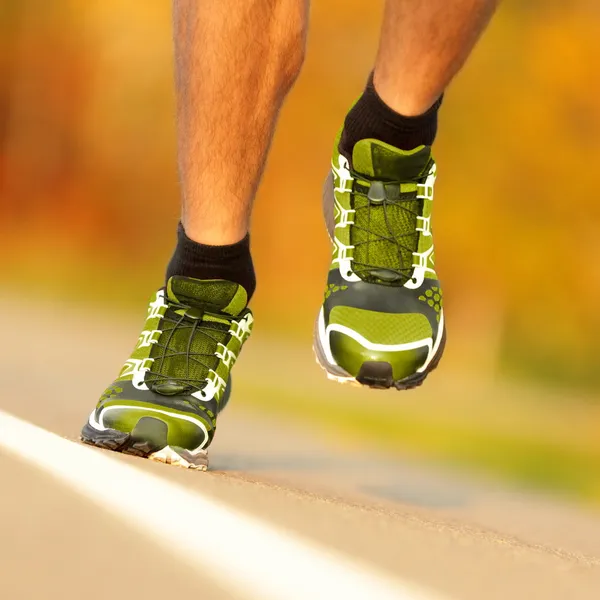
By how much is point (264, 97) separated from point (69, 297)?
228 centimetres

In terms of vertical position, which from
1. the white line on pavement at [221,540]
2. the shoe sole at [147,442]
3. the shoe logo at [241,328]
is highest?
the shoe logo at [241,328]

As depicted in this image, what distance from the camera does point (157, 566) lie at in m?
0.53

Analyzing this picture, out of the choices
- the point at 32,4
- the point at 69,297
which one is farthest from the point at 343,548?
the point at 32,4

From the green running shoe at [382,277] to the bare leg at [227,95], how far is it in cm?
12

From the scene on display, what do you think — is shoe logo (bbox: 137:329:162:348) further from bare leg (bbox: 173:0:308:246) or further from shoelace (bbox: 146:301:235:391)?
bare leg (bbox: 173:0:308:246)

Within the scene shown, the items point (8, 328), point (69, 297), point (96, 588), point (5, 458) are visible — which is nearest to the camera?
point (96, 588)

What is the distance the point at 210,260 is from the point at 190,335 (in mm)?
101

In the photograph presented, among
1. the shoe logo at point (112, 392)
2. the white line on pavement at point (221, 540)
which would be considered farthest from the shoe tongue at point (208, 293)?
the white line on pavement at point (221, 540)

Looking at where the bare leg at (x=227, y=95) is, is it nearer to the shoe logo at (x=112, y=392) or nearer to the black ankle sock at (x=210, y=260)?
the black ankle sock at (x=210, y=260)

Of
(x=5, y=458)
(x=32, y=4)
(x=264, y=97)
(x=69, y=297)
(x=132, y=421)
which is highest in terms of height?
(x=32, y=4)

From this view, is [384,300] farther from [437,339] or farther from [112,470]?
[112,470]

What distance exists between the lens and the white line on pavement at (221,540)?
503 mm

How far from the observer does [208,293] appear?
51.5 inches

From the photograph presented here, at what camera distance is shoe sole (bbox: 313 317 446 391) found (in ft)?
3.57
